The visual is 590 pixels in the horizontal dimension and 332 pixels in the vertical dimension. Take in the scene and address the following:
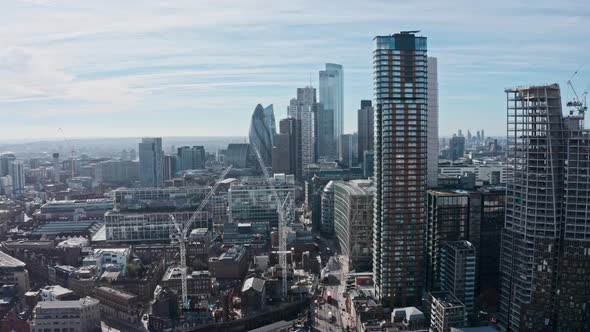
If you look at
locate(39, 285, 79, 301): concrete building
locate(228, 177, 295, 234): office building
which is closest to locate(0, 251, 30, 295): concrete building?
locate(39, 285, 79, 301): concrete building

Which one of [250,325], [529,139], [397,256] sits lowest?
[250,325]

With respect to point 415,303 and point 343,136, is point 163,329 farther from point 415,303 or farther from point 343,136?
point 343,136

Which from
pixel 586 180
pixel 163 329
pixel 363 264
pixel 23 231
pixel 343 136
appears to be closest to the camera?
pixel 586 180

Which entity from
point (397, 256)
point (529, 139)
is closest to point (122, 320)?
point (397, 256)

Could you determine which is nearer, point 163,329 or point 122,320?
point 163,329

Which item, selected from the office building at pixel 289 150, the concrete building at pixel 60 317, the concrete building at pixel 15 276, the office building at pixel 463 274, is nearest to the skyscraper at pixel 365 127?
the office building at pixel 289 150

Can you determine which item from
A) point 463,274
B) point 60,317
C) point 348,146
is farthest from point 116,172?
point 463,274

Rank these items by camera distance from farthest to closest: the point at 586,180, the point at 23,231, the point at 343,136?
the point at 343,136 → the point at 23,231 → the point at 586,180
